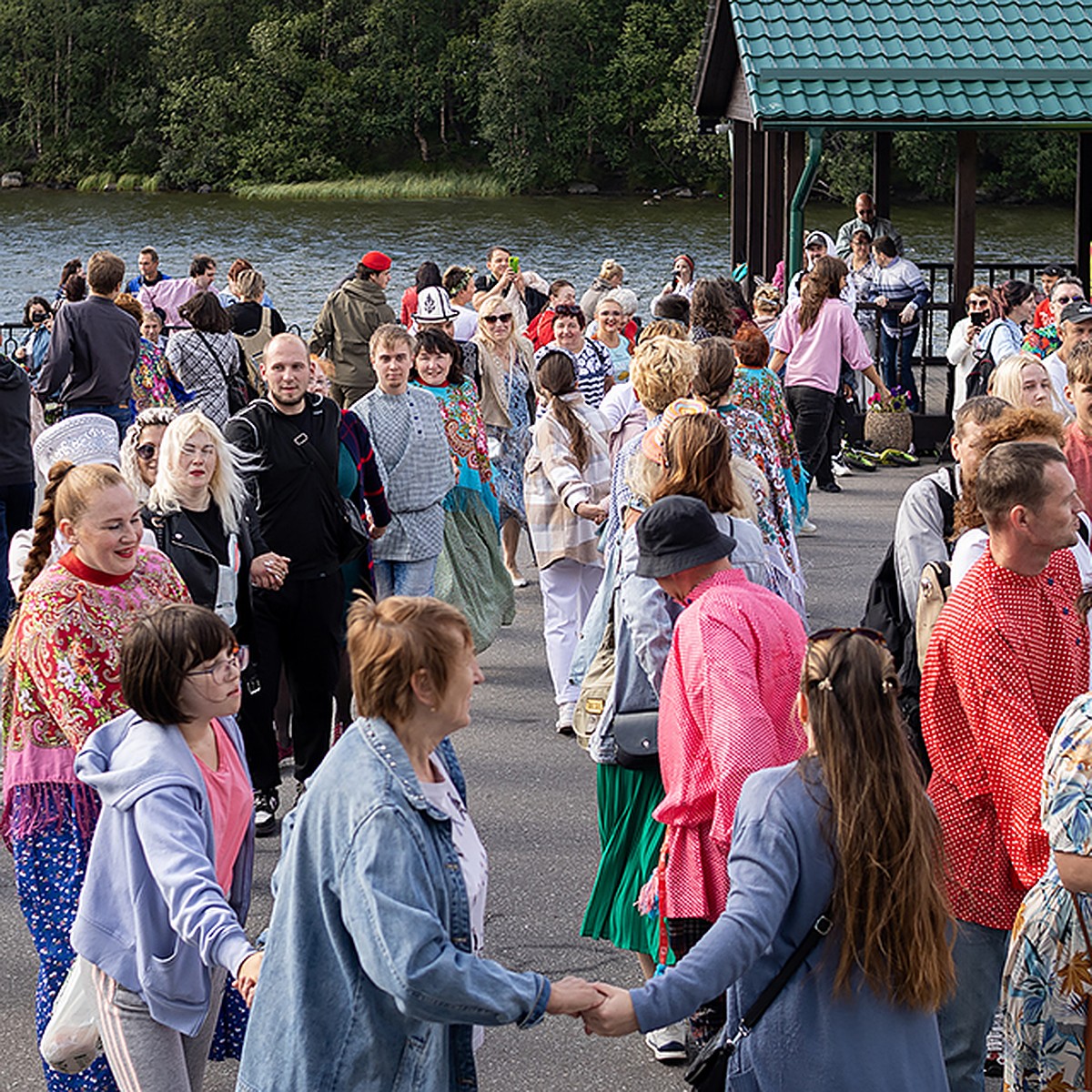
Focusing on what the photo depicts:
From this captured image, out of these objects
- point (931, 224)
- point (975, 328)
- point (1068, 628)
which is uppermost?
point (1068, 628)

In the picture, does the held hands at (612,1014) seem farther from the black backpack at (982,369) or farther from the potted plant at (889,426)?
the potted plant at (889,426)

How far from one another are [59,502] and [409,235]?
46.1 metres

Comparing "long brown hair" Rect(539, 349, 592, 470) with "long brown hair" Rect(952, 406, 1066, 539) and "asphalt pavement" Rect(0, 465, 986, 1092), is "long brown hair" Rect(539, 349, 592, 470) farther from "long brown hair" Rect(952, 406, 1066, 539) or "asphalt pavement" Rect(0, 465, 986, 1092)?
"long brown hair" Rect(952, 406, 1066, 539)

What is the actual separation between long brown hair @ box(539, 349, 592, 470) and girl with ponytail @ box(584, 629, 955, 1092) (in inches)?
179

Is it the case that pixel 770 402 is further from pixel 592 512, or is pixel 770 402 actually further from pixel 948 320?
pixel 948 320

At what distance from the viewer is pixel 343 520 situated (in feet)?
22.4

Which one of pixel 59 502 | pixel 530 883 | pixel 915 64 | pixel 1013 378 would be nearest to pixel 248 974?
pixel 59 502

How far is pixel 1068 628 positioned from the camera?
13.5ft

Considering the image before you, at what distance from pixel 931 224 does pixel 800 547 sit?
3447cm

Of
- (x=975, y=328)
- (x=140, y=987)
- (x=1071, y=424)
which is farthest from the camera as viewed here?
(x=975, y=328)

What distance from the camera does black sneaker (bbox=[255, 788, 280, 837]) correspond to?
6.59 meters

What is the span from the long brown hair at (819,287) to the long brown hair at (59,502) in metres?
7.50

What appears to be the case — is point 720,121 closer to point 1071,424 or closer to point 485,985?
point 1071,424

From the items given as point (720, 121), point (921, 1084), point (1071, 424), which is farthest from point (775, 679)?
point (720, 121)
